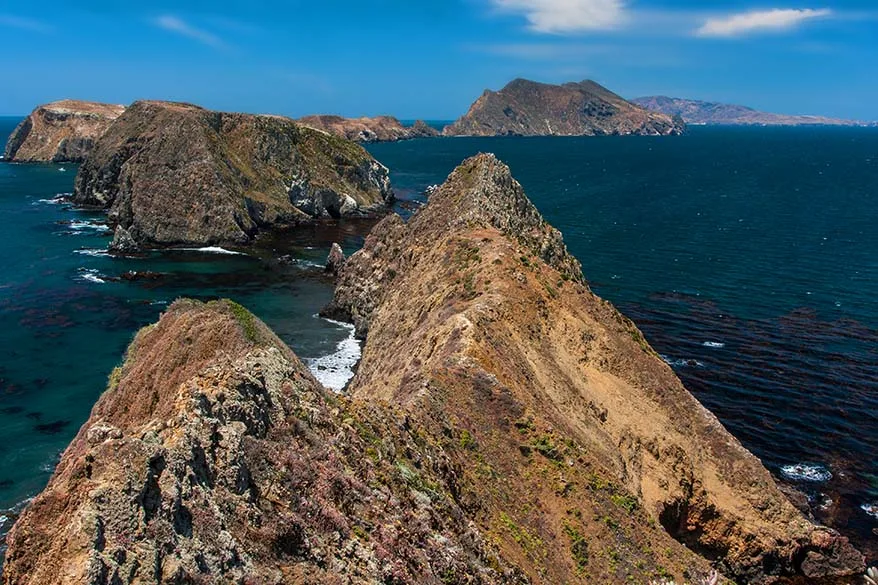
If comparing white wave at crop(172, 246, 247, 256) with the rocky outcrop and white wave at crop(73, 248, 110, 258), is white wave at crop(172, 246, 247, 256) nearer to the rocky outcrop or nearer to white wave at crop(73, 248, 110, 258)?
the rocky outcrop

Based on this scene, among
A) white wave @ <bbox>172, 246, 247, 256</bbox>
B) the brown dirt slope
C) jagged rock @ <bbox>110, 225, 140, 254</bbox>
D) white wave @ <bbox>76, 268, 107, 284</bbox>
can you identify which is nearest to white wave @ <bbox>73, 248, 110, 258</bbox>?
jagged rock @ <bbox>110, 225, 140, 254</bbox>

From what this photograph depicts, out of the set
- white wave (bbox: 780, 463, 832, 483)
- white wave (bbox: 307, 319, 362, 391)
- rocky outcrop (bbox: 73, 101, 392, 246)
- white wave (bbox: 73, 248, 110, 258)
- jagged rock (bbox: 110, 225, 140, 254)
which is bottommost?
white wave (bbox: 780, 463, 832, 483)

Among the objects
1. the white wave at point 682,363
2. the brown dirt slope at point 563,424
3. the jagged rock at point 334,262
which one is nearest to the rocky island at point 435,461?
the brown dirt slope at point 563,424

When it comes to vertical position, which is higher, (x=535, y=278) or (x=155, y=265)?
(x=535, y=278)

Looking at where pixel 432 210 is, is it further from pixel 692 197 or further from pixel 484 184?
pixel 692 197

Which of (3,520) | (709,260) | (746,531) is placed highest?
(709,260)

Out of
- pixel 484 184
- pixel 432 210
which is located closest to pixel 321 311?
pixel 432 210
